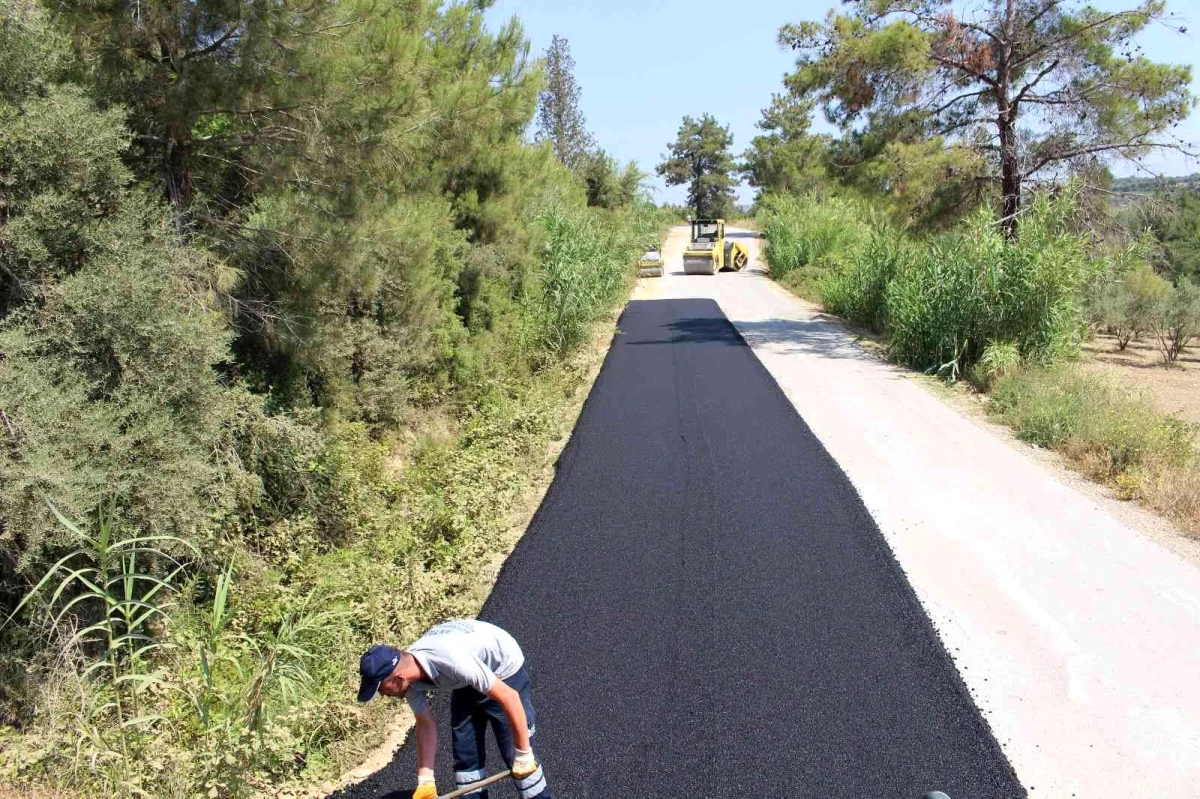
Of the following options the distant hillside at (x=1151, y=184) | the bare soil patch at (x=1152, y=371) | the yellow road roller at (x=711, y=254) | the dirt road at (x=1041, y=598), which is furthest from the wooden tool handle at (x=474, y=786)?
the yellow road roller at (x=711, y=254)

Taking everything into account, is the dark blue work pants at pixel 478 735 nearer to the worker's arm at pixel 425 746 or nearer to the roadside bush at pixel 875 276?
the worker's arm at pixel 425 746

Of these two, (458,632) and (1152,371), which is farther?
(1152,371)

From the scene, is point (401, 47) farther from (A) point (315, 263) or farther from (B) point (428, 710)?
(B) point (428, 710)

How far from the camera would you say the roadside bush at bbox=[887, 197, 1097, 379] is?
40.9ft

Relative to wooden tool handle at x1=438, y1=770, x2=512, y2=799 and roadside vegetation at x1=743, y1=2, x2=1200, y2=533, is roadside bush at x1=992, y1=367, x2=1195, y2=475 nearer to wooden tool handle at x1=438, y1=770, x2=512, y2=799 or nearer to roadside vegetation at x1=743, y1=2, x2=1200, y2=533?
roadside vegetation at x1=743, y1=2, x2=1200, y2=533

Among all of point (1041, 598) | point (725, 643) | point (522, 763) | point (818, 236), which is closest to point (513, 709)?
point (522, 763)

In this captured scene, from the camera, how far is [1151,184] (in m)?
14.9

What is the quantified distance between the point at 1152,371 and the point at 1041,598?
52.5ft

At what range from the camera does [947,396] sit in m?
12.0

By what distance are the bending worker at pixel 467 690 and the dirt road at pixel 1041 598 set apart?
2437mm

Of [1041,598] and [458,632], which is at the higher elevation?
[458,632]

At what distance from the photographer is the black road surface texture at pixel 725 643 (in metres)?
3.97

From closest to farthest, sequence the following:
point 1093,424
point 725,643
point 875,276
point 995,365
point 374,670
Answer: point 374,670, point 725,643, point 1093,424, point 995,365, point 875,276

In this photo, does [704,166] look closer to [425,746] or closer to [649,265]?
[649,265]
